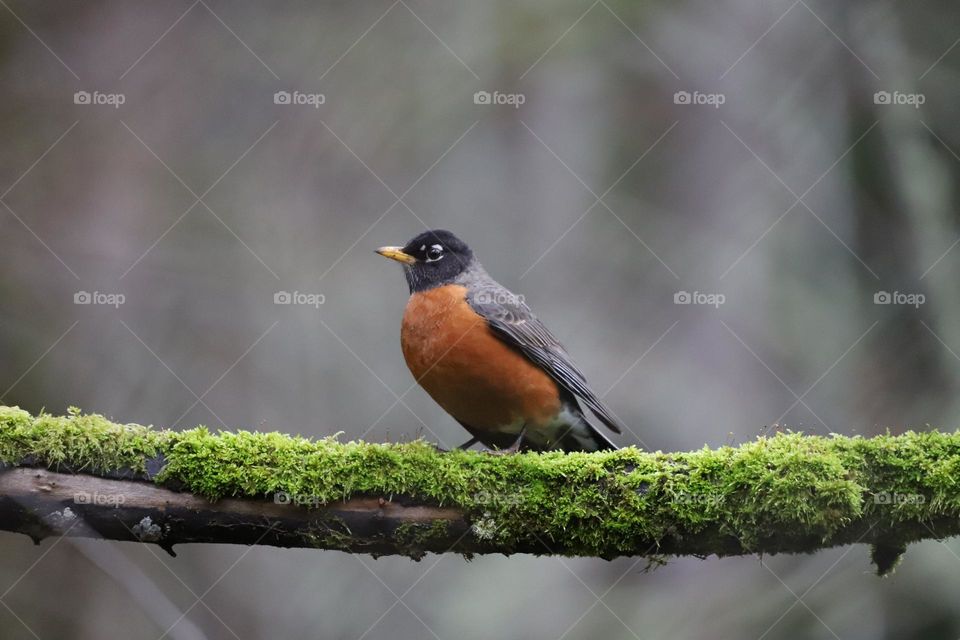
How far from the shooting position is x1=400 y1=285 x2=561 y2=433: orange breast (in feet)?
17.8

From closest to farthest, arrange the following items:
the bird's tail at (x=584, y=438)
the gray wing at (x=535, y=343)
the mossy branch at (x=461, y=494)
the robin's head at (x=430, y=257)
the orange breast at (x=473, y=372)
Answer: the mossy branch at (x=461, y=494) < the orange breast at (x=473, y=372) < the gray wing at (x=535, y=343) < the bird's tail at (x=584, y=438) < the robin's head at (x=430, y=257)

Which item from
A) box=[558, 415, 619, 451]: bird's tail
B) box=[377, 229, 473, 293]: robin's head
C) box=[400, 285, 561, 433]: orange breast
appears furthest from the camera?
box=[377, 229, 473, 293]: robin's head

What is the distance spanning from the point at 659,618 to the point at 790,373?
2.79m

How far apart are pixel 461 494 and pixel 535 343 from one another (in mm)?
1895

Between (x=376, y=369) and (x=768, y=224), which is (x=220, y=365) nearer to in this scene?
(x=376, y=369)

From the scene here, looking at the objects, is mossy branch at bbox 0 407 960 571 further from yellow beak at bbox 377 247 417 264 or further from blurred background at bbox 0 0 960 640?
yellow beak at bbox 377 247 417 264

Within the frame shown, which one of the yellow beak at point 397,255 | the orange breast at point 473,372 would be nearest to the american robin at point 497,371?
the orange breast at point 473,372

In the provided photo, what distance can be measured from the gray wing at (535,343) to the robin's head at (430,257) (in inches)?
16.4

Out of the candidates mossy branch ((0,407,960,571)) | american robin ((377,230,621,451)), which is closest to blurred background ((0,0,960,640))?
american robin ((377,230,621,451))

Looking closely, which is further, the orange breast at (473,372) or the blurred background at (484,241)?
the blurred background at (484,241)

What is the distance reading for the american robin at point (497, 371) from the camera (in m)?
5.45

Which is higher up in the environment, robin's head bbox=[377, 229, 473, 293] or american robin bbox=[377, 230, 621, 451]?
robin's head bbox=[377, 229, 473, 293]

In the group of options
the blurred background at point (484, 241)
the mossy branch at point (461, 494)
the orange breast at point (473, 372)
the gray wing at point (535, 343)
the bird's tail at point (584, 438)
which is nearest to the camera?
the mossy branch at point (461, 494)

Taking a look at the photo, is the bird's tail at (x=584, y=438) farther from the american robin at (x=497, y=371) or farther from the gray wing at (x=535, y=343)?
the gray wing at (x=535, y=343)
